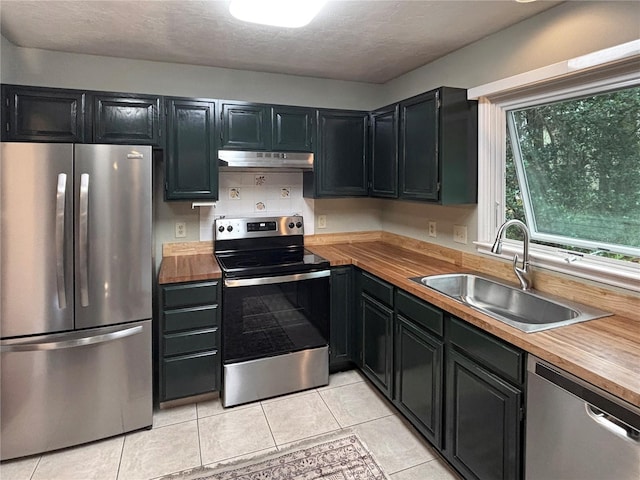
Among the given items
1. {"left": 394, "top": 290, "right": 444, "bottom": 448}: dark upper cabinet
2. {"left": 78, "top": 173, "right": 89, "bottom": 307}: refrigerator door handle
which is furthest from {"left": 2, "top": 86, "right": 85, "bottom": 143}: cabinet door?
{"left": 394, "top": 290, "right": 444, "bottom": 448}: dark upper cabinet

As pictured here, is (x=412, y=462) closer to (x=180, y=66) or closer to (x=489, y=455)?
(x=489, y=455)

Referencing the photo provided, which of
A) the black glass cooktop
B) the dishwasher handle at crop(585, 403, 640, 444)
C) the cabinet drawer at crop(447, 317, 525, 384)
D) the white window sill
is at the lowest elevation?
the dishwasher handle at crop(585, 403, 640, 444)

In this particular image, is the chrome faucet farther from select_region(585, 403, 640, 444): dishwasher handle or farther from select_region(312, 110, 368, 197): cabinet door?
select_region(312, 110, 368, 197): cabinet door

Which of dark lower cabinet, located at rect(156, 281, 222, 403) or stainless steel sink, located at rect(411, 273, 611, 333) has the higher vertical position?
stainless steel sink, located at rect(411, 273, 611, 333)

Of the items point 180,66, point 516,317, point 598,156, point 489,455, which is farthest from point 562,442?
point 180,66

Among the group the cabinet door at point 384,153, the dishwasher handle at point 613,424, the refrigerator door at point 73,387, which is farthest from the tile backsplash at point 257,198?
the dishwasher handle at point 613,424

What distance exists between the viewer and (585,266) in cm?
188

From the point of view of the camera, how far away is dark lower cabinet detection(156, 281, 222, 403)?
243 cm

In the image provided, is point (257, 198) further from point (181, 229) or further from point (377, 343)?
point (377, 343)

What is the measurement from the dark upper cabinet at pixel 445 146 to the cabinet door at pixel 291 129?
811 mm

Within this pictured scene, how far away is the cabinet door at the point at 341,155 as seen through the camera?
309 centimetres

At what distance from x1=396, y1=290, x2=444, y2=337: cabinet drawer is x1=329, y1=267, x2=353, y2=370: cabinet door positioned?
0.60 m

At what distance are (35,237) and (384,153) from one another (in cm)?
233

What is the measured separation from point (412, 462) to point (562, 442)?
927 mm
